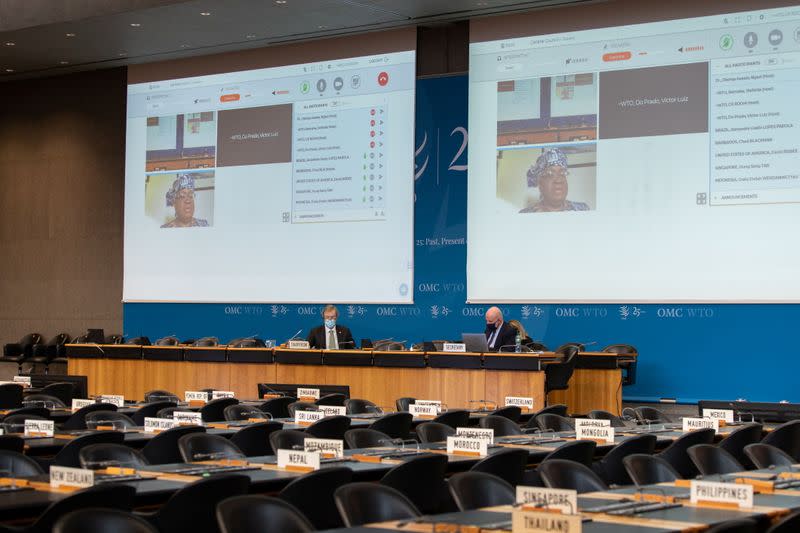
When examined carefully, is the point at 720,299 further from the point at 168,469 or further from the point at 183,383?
the point at 168,469

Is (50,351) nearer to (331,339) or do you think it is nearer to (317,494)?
(331,339)

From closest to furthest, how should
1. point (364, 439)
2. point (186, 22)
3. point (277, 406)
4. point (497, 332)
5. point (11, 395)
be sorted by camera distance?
point (364, 439) < point (277, 406) < point (11, 395) < point (497, 332) < point (186, 22)

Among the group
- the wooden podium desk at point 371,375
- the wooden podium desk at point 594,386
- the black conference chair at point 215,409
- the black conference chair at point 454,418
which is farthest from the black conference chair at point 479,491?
the wooden podium desk at point 594,386

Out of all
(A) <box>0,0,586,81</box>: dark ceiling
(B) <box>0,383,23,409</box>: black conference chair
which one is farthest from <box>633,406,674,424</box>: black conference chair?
(A) <box>0,0,586,81</box>: dark ceiling

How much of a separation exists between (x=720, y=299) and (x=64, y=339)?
37.5 feet

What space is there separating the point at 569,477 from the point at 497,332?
7733 millimetres

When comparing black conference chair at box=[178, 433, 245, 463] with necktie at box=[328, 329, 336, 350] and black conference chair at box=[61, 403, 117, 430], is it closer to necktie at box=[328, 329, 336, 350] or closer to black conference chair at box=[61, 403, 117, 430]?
black conference chair at box=[61, 403, 117, 430]

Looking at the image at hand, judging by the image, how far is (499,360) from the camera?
38.6ft

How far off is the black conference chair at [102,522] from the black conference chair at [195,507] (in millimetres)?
781

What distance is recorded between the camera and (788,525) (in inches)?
149

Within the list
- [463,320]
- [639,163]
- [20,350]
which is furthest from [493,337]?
[20,350]

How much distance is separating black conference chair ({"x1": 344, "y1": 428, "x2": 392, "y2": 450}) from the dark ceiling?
8964 millimetres

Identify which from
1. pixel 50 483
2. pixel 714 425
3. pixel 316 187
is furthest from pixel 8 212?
pixel 50 483

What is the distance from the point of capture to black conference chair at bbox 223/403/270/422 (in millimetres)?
8935
